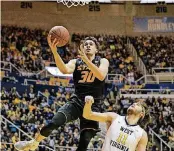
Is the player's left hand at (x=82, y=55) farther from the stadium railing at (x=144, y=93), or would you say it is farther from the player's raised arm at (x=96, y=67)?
the stadium railing at (x=144, y=93)

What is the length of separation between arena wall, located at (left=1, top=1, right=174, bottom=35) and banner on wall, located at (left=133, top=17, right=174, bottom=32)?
0.72 feet

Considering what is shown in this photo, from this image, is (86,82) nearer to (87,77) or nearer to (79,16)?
(87,77)

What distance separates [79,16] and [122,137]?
19875mm

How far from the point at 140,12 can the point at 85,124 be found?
19.8 metres

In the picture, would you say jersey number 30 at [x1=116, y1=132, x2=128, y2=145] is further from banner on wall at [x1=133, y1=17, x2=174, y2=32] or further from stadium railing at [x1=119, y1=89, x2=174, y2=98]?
banner on wall at [x1=133, y1=17, x2=174, y2=32]

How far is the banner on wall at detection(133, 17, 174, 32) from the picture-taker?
2495cm

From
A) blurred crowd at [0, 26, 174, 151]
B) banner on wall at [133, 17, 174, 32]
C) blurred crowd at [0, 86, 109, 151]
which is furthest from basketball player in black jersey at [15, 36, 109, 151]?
banner on wall at [133, 17, 174, 32]

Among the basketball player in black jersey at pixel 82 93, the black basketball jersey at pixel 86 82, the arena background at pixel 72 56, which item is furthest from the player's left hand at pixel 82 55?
the arena background at pixel 72 56

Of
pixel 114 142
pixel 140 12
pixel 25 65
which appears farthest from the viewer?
pixel 140 12

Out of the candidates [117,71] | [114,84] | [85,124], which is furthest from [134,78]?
[85,124]

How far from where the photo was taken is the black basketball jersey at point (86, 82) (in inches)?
230

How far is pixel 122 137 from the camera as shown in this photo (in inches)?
207

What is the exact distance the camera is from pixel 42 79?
18.8 m

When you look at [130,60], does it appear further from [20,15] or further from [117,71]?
[20,15]
